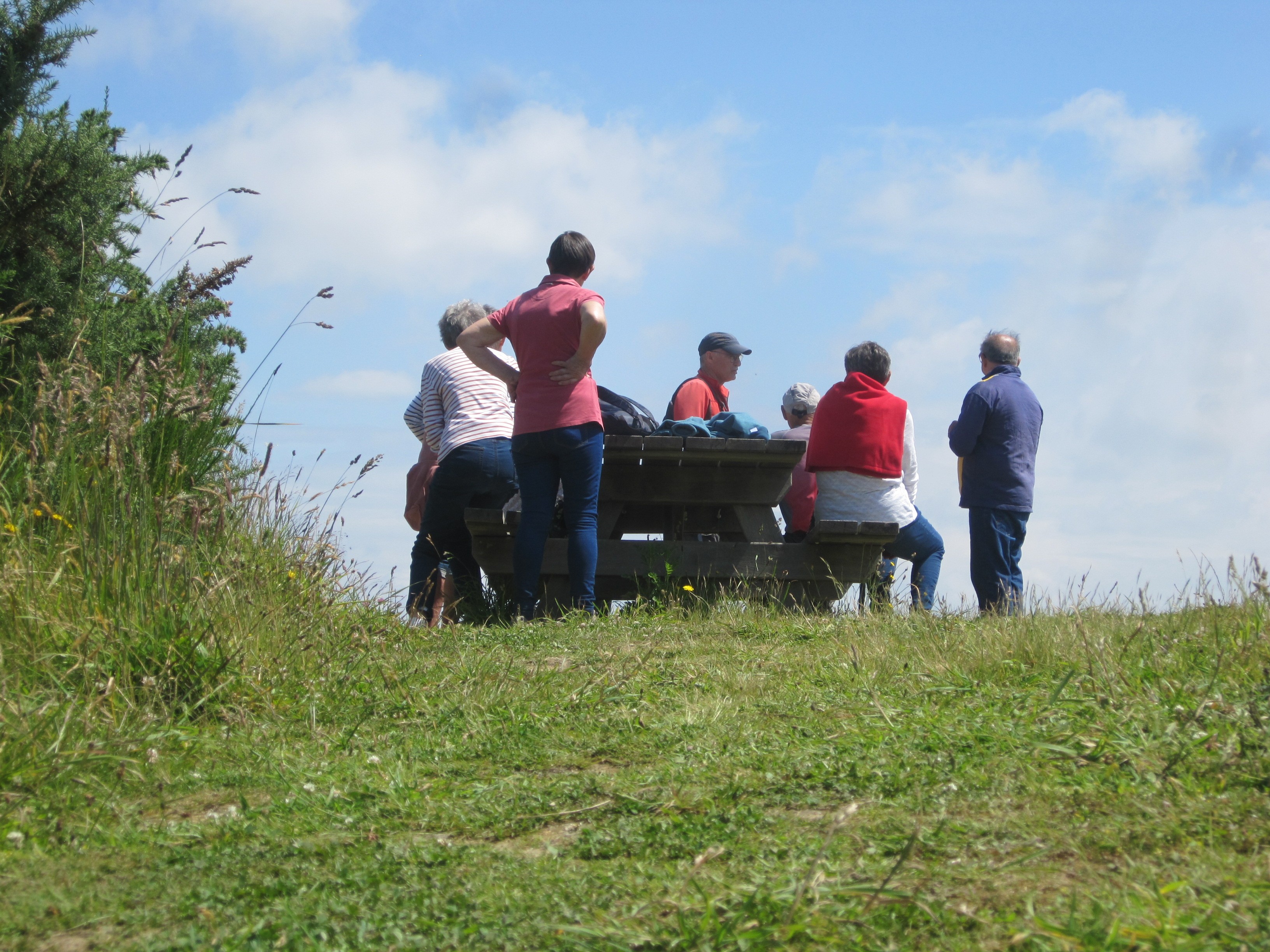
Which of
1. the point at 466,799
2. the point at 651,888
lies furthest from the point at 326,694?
A: the point at 651,888

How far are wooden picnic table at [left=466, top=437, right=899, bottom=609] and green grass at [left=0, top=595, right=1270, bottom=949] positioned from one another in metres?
2.73

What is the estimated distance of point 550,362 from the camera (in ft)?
19.5

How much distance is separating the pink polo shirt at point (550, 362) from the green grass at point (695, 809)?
2131mm

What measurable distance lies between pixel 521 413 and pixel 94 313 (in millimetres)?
2159

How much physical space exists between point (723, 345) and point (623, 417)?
1.46 m

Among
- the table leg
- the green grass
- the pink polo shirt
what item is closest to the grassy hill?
the green grass

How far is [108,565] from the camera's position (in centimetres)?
348

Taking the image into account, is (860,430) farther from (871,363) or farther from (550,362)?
(550,362)

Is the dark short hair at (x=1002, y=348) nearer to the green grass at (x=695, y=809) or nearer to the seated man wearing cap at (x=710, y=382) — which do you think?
the seated man wearing cap at (x=710, y=382)

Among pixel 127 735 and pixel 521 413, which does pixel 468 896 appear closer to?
pixel 127 735

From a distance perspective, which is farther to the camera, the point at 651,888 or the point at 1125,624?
the point at 1125,624

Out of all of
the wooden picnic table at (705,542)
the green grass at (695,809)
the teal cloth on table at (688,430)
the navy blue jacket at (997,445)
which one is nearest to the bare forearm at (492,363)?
the wooden picnic table at (705,542)

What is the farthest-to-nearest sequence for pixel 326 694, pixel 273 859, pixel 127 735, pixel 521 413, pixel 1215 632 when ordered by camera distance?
pixel 521 413 < pixel 326 694 < pixel 1215 632 < pixel 127 735 < pixel 273 859

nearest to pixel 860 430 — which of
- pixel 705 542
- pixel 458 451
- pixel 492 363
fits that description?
pixel 705 542
